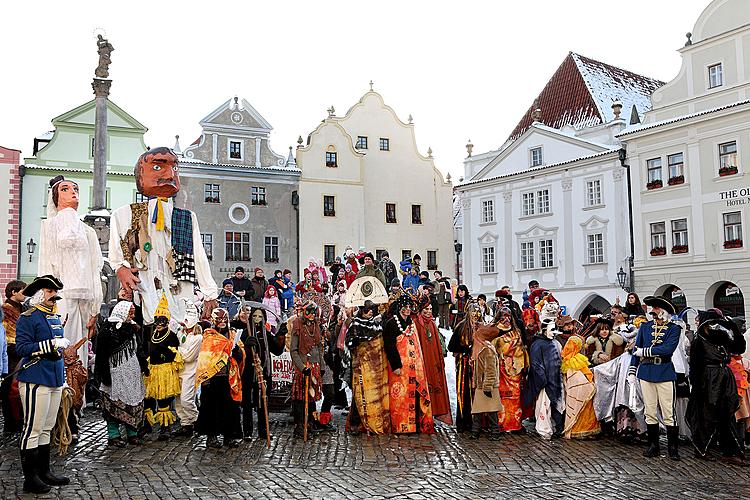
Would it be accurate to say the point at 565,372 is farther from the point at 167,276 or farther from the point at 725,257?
the point at 725,257

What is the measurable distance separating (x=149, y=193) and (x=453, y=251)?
3327 centimetres

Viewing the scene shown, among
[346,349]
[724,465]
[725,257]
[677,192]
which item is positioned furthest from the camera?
[677,192]

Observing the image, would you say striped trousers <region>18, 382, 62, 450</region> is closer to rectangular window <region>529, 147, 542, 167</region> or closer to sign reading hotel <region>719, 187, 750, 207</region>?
sign reading hotel <region>719, 187, 750, 207</region>

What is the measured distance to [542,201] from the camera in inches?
1448

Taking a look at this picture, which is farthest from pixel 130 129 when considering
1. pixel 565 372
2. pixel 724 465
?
pixel 724 465

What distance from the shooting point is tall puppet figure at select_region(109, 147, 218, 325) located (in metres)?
9.83

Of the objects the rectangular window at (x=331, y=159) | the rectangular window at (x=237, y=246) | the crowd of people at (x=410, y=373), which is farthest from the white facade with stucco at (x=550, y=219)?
the crowd of people at (x=410, y=373)

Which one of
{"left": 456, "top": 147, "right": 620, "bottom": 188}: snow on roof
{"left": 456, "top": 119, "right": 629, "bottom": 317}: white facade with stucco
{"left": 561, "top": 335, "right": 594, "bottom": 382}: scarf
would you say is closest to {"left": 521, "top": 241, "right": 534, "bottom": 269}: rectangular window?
{"left": 456, "top": 119, "right": 629, "bottom": 317}: white facade with stucco

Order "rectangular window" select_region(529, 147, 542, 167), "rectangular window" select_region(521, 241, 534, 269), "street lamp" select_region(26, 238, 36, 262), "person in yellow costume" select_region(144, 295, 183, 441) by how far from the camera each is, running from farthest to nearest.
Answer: "rectangular window" select_region(529, 147, 542, 167)
"rectangular window" select_region(521, 241, 534, 269)
"street lamp" select_region(26, 238, 36, 262)
"person in yellow costume" select_region(144, 295, 183, 441)

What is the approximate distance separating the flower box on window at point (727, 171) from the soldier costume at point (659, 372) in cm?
2259

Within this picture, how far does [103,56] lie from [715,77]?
22.5 m

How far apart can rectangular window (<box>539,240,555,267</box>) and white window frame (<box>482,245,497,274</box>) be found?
2.67 metres

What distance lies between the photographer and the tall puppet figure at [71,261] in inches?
371

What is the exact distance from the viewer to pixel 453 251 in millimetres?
42625
